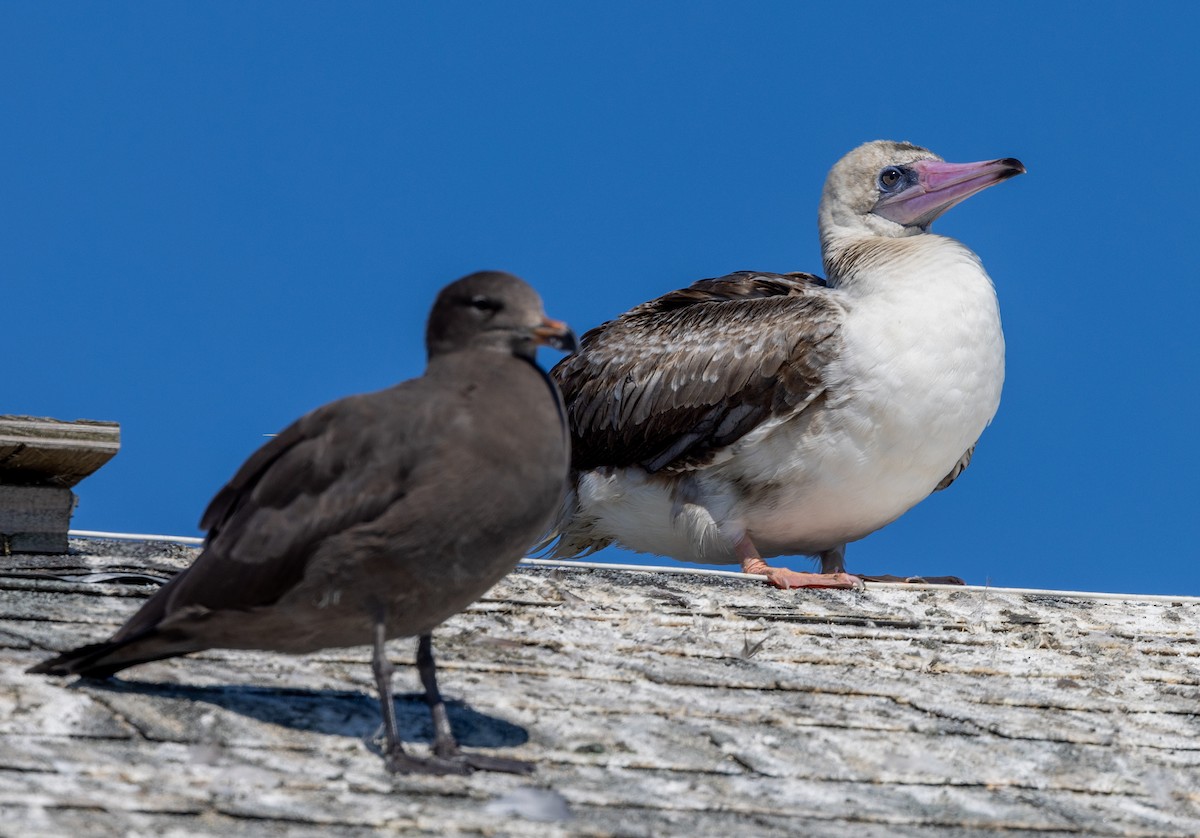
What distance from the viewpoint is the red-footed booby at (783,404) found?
29.4ft

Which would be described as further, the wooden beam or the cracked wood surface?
the wooden beam

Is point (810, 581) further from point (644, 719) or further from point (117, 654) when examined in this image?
point (117, 654)

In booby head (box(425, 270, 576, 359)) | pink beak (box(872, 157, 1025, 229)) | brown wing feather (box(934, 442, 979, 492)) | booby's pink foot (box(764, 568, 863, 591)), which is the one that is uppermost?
pink beak (box(872, 157, 1025, 229))

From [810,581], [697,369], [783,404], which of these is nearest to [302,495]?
[810,581]

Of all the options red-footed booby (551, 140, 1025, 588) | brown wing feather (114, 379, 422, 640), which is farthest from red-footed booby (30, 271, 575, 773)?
red-footed booby (551, 140, 1025, 588)

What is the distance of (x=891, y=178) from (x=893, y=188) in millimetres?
70

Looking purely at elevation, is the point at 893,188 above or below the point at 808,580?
above

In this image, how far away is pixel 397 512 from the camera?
4324mm

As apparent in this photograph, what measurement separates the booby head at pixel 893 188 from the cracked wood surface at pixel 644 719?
3441 millimetres

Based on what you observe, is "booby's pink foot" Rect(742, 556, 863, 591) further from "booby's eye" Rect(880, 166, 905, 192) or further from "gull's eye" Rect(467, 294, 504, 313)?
"gull's eye" Rect(467, 294, 504, 313)

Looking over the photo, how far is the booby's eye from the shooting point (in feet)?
34.5

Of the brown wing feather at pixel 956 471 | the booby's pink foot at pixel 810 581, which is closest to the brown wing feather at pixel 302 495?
the booby's pink foot at pixel 810 581

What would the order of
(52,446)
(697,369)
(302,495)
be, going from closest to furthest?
(302,495) → (52,446) → (697,369)

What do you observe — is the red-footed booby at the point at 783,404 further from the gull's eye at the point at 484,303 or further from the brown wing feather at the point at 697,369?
the gull's eye at the point at 484,303
